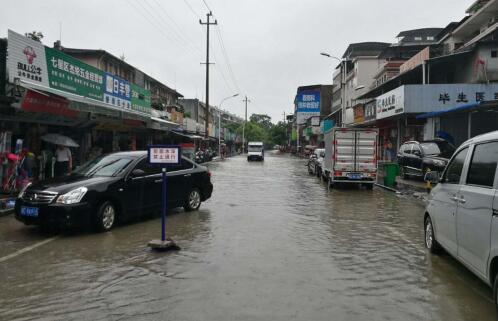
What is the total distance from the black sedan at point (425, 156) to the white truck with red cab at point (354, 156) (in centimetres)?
302

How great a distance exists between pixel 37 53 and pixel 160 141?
21.0 meters

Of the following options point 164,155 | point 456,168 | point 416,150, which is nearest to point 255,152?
point 416,150

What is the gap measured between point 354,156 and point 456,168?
42.8 ft

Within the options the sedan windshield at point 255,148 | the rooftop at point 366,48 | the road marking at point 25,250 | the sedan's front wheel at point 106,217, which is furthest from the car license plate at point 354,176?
the rooftop at point 366,48

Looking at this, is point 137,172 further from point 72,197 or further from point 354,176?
point 354,176

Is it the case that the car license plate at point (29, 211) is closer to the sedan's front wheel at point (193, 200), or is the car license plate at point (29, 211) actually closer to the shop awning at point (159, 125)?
the sedan's front wheel at point (193, 200)

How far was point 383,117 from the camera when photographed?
30.4m

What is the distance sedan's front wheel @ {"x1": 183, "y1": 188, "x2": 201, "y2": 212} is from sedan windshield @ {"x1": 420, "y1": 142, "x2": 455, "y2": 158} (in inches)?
505

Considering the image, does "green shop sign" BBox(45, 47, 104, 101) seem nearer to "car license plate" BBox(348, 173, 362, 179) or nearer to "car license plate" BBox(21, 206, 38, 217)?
"car license plate" BBox(21, 206, 38, 217)

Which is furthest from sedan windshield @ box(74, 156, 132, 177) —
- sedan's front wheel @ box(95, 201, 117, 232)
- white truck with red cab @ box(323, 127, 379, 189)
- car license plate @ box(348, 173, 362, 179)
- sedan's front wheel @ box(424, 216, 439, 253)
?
car license plate @ box(348, 173, 362, 179)

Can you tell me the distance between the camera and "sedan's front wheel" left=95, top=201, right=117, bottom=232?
8.75 m

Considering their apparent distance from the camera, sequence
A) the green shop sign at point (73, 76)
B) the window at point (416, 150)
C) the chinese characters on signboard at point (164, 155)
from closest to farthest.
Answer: the chinese characters on signboard at point (164, 155) < the green shop sign at point (73, 76) < the window at point (416, 150)

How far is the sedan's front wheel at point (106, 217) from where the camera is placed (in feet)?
28.7

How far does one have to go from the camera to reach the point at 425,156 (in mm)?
20906
